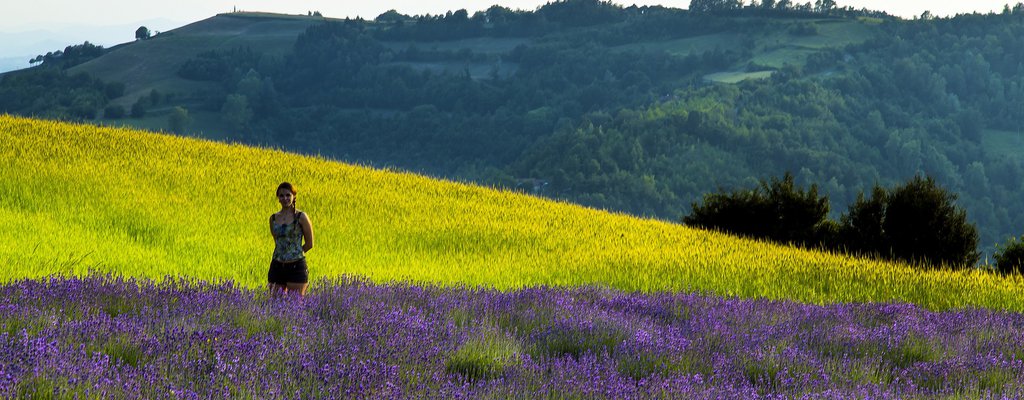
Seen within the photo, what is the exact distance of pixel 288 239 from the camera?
6.09m

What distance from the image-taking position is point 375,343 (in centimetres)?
452

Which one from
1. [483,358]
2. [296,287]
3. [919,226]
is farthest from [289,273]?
[919,226]

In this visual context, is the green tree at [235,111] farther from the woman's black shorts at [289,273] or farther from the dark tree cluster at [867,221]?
the woman's black shorts at [289,273]

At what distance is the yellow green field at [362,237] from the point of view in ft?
34.2

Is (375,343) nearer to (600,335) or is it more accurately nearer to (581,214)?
(600,335)

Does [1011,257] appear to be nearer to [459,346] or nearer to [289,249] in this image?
[289,249]

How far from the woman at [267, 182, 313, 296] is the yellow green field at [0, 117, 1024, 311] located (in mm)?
1976

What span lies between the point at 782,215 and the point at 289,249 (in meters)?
14.8

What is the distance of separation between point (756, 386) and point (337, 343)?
212 centimetres

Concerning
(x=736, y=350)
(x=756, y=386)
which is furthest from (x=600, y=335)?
(x=756, y=386)

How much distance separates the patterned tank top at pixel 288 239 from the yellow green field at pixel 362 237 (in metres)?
2.00

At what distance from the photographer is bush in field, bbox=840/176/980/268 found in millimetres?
16547

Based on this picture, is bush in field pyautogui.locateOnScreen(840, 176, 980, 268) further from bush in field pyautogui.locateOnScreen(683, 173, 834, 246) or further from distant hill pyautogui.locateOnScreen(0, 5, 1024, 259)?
distant hill pyautogui.locateOnScreen(0, 5, 1024, 259)

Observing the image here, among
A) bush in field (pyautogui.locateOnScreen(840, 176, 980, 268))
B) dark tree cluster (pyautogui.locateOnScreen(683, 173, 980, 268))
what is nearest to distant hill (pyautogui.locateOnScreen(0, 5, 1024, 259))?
dark tree cluster (pyautogui.locateOnScreen(683, 173, 980, 268))
